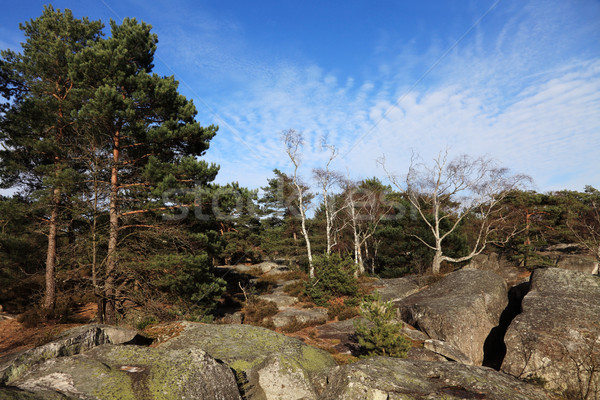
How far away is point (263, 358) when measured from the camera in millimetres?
6000

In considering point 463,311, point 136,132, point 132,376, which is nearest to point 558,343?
point 463,311

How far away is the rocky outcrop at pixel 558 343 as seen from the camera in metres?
7.07

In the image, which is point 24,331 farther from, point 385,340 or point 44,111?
point 385,340

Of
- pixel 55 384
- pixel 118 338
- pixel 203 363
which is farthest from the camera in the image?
pixel 118 338

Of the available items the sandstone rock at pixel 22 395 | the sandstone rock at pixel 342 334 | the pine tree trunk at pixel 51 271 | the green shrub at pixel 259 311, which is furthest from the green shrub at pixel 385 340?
the pine tree trunk at pixel 51 271

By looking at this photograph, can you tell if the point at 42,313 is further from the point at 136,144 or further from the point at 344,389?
the point at 344,389

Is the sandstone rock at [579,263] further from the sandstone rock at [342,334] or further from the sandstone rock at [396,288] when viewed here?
the sandstone rock at [342,334]

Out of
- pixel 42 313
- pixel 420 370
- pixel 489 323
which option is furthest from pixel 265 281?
pixel 420 370

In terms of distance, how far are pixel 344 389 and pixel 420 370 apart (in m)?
1.57

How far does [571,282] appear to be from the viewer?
36.4ft

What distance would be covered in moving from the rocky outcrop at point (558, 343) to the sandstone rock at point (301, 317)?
8458mm

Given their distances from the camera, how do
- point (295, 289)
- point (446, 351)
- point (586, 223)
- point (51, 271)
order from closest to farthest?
point (446, 351) < point (51, 271) < point (295, 289) < point (586, 223)

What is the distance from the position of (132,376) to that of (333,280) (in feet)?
48.5

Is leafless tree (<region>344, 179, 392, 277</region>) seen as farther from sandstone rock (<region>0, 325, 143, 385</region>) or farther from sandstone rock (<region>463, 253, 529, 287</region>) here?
sandstone rock (<region>0, 325, 143, 385</region>)
